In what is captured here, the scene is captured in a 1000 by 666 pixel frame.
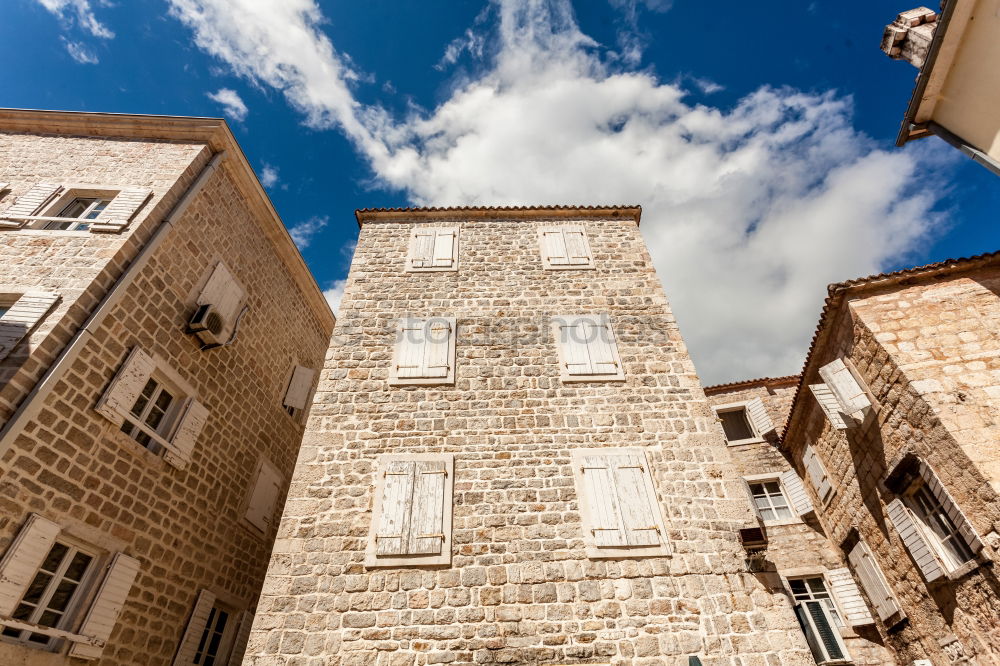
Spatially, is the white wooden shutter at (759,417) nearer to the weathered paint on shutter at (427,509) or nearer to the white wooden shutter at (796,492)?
the white wooden shutter at (796,492)

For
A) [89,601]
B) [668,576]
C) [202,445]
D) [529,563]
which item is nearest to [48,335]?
[202,445]

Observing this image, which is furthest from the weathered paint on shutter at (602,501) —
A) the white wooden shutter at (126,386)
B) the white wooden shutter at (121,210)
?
the white wooden shutter at (121,210)

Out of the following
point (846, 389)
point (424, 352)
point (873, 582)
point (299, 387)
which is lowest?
point (873, 582)

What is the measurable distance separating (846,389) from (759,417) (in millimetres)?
4392

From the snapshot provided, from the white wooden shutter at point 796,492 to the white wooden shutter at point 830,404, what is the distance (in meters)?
2.89

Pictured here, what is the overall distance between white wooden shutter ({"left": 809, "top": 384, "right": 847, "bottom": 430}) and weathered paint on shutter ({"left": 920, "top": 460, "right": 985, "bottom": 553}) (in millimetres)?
1653

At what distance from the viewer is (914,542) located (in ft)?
23.6

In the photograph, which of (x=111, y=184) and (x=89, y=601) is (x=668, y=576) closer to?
(x=89, y=601)

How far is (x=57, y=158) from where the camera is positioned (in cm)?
844

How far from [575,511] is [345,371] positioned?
13.4 ft

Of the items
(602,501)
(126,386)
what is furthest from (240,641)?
(602,501)

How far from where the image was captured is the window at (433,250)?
8883 millimetres

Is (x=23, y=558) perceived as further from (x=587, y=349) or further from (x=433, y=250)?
(x=587, y=349)

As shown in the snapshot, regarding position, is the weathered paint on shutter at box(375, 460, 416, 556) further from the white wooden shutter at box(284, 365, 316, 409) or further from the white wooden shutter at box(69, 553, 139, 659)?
the white wooden shutter at box(284, 365, 316, 409)
